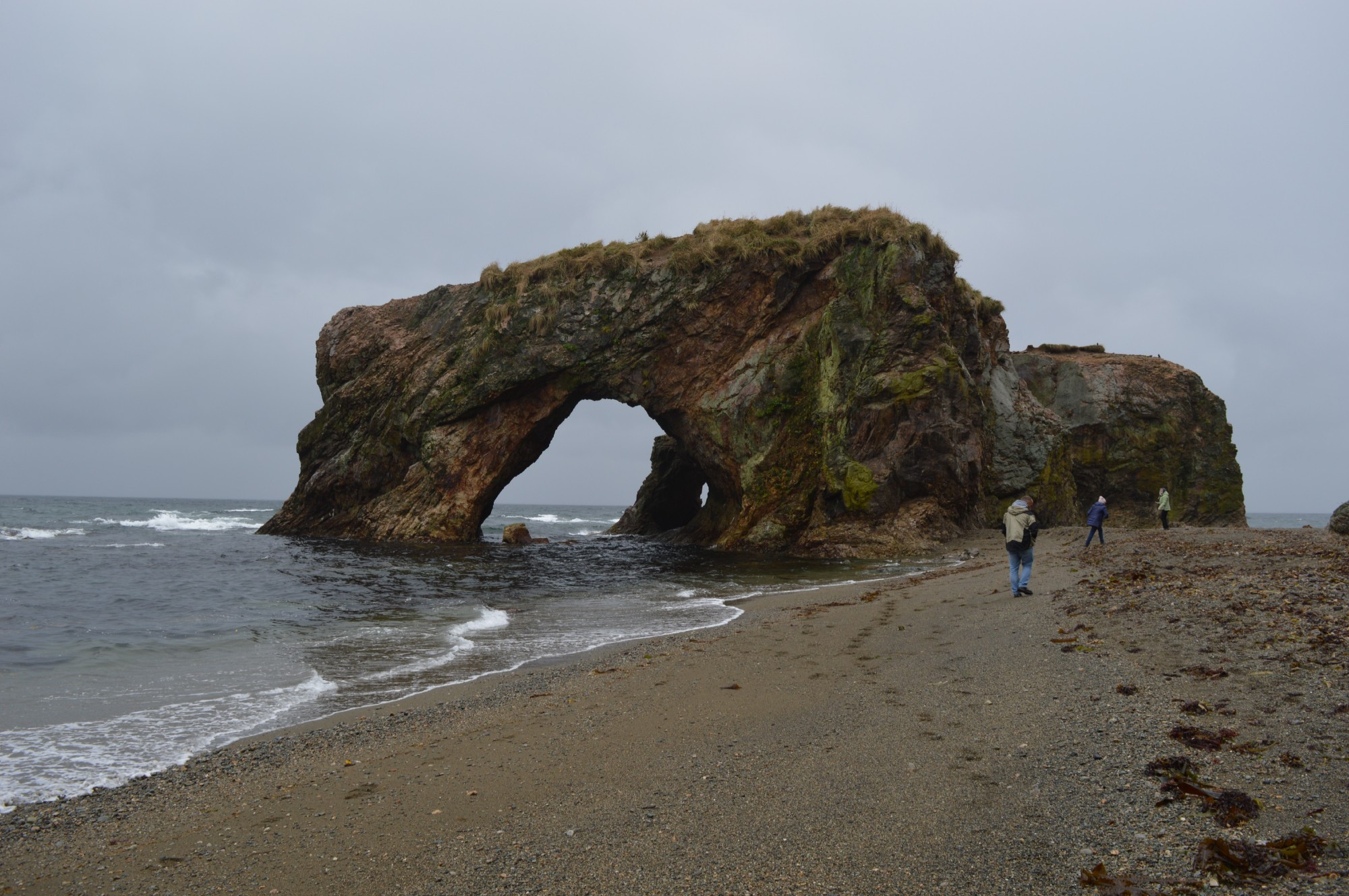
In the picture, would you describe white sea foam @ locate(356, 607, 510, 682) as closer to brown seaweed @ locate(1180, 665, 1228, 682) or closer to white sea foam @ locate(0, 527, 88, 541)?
brown seaweed @ locate(1180, 665, 1228, 682)

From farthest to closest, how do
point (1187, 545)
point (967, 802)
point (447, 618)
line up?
point (1187, 545) < point (447, 618) < point (967, 802)

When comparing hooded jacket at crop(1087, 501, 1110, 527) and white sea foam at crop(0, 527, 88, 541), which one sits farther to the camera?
white sea foam at crop(0, 527, 88, 541)

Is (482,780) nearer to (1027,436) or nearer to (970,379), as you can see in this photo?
(970,379)

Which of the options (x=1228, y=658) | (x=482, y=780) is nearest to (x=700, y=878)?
(x=482, y=780)

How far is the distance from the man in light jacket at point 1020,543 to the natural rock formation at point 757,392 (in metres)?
10.6

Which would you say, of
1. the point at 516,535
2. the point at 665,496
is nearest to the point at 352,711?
the point at 516,535

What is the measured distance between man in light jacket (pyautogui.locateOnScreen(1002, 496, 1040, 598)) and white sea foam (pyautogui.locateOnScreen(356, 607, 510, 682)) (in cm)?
742

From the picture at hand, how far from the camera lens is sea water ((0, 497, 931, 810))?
6.02m

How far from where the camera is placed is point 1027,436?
25.1 meters

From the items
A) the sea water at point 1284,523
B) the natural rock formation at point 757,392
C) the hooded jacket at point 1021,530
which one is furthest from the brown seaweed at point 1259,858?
the sea water at point 1284,523

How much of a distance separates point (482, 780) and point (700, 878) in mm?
1886

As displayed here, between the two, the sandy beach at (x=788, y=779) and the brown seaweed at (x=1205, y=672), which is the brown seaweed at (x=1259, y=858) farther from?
the brown seaweed at (x=1205, y=672)

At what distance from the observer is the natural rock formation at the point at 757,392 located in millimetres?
22422

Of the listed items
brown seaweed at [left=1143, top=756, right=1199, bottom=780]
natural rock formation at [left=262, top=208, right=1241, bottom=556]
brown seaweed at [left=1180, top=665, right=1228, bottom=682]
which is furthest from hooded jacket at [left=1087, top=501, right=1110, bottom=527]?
brown seaweed at [left=1143, top=756, right=1199, bottom=780]
